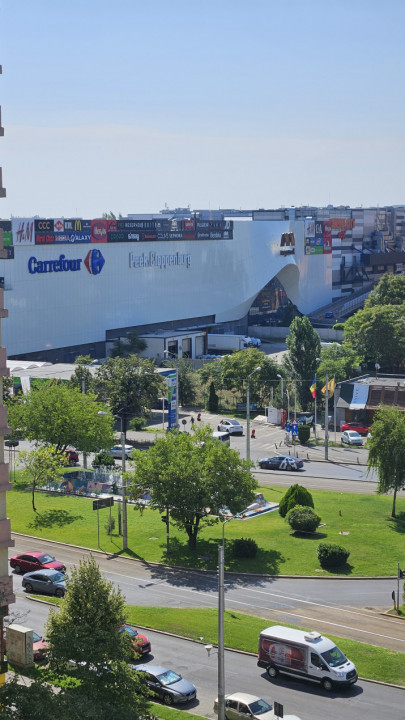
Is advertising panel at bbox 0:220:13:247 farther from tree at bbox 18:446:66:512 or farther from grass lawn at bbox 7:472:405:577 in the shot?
tree at bbox 18:446:66:512

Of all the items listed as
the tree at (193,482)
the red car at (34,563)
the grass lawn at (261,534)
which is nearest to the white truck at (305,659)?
the grass lawn at (261,534)

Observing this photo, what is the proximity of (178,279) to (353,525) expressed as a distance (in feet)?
288

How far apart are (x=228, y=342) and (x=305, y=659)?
4061 inches

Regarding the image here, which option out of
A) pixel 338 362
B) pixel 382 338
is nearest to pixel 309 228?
pixel 382 338

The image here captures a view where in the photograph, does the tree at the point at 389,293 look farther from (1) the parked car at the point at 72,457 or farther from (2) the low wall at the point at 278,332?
(1) the parked car at the point at 72,457

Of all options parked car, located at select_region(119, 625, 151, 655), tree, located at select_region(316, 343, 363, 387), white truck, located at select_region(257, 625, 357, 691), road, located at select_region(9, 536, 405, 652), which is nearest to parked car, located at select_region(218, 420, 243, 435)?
tree, located at select_region(316, 343, 363, 387)

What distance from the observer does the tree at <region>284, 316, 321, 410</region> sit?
9406 cm

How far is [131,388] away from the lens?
8462 centimetres

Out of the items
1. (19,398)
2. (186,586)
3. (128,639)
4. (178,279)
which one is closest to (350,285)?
(178,279)

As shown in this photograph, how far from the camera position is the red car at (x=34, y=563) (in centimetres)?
4534

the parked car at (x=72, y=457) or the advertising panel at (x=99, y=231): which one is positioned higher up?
the advertising panel at (x=99, y=231)

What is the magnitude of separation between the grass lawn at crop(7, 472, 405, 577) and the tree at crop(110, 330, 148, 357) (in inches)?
2233

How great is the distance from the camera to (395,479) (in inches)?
2211

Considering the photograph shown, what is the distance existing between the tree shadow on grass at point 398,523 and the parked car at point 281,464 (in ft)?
50.7
